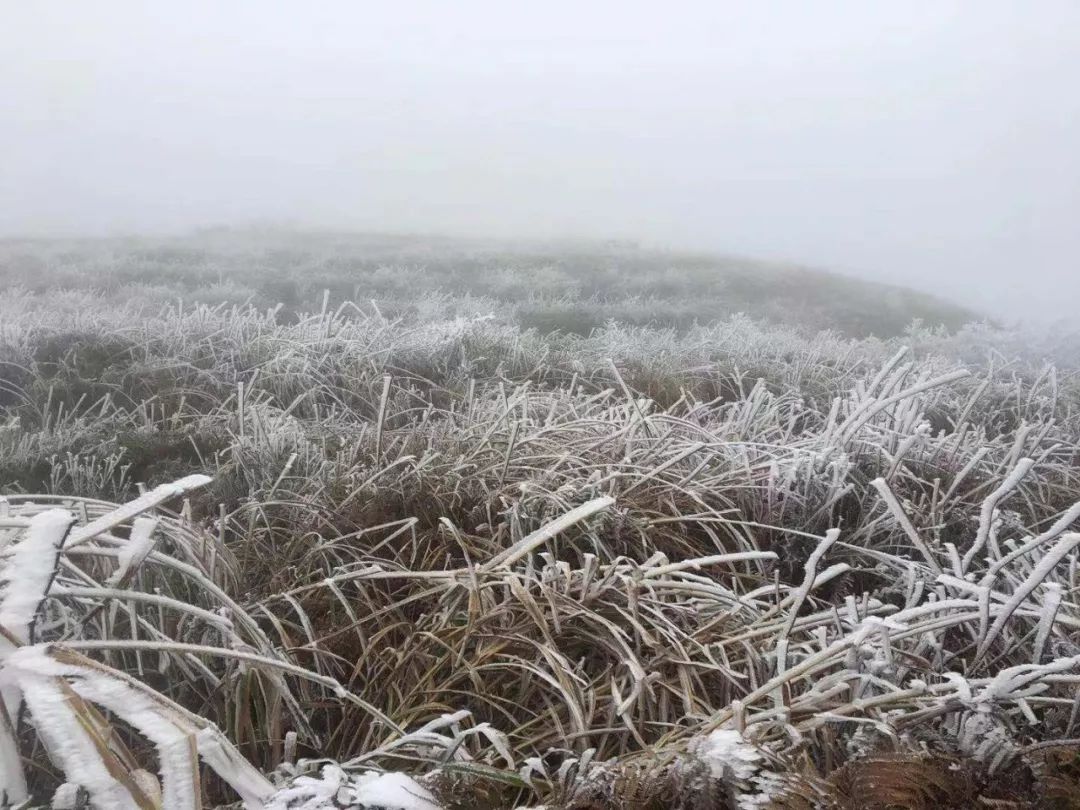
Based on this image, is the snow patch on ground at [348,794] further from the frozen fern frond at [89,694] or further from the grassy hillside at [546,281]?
the grassy hillside at [546,281]

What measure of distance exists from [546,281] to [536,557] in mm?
704

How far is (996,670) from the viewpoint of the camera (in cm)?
82

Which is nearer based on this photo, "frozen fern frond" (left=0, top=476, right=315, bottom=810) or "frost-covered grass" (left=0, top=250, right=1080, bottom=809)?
"frozen fern frond" (left=0, top=476, right=315, bottom=810)

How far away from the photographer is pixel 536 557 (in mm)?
1028

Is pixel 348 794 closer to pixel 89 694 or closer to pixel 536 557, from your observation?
pixel 89 694

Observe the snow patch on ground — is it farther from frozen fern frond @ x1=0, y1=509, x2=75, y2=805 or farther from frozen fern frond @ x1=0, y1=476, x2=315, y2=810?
frozen fern frond @ x1=0, y1=509, x2=75, y2=805

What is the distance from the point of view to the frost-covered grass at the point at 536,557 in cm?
57

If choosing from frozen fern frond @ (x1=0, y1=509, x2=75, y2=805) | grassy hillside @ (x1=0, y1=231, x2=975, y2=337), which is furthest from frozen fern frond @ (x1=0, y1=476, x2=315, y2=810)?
grassy hillside @ (x1=0, y1=231, x2=975, y2=337)

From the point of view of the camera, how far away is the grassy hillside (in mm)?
1479

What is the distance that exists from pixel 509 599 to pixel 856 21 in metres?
1.29

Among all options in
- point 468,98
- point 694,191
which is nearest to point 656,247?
point 694,191

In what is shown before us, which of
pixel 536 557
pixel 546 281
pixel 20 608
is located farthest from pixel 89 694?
pixel 546 281

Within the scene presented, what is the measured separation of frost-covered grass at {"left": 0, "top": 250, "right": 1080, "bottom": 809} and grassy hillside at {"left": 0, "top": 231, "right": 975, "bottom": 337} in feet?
0.16

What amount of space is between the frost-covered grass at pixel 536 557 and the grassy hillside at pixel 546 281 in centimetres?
5
